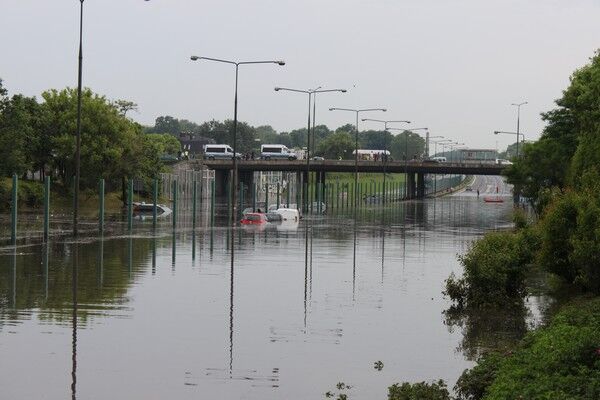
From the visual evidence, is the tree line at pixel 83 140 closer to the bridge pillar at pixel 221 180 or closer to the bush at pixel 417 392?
the bridge pillar at pixel 221 180

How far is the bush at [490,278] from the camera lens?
26844mm

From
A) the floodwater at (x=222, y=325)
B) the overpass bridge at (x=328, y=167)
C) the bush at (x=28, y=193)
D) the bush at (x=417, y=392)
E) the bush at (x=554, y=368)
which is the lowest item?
the floodwater at (x=222, y=325)

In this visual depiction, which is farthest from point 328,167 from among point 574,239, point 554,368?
point 554,368

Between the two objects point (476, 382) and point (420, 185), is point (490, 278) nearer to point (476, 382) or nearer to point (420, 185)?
point (476, 382)

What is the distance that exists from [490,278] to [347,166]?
111872 mm

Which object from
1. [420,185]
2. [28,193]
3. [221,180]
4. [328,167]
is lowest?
[28,193]

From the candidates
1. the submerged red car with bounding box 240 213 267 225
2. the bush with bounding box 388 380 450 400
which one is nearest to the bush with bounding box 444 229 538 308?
the bush with bounding box 388 380 450 400

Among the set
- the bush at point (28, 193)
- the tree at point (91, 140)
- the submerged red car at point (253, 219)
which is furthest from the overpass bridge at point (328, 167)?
the submerged red car at point (253, 219)

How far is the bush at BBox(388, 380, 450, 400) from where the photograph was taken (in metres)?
14.2

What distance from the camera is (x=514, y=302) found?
27.4 meters

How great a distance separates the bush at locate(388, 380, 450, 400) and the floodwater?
0.81 metres

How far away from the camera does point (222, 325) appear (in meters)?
21.6

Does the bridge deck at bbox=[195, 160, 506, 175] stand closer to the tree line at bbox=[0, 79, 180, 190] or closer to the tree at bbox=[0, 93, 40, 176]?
the tree line at bbox=[0, 79, 180, 190]

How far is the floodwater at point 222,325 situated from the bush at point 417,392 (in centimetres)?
A: 81
